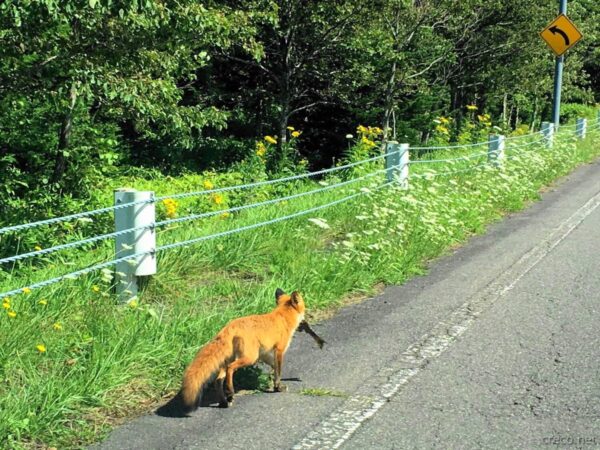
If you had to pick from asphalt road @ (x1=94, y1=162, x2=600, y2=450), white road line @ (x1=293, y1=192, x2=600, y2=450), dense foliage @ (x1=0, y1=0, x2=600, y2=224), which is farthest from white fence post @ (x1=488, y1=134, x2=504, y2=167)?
asphalt road @ (x1=94, y1=162, x2=600, y2=450)

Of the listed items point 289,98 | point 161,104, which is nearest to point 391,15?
point 289,98

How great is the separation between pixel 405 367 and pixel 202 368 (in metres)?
1.35

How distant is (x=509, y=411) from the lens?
12.8ft

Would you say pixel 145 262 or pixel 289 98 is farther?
pixel 289 98

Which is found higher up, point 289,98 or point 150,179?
point 289,98

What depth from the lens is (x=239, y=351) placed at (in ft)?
13.2

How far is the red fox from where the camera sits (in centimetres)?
385

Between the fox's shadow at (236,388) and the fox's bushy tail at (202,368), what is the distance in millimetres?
62

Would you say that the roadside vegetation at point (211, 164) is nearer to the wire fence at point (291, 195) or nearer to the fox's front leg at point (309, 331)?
the wire fence at point (291, 195)

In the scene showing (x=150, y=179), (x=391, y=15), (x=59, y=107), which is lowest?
(x=150, y=179)

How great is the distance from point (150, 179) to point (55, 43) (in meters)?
8.37

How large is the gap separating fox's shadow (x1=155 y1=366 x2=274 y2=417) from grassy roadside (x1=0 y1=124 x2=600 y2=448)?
14 cm

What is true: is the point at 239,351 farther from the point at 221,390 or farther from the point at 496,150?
the point at 496,150

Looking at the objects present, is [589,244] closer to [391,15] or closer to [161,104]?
[161,104]
